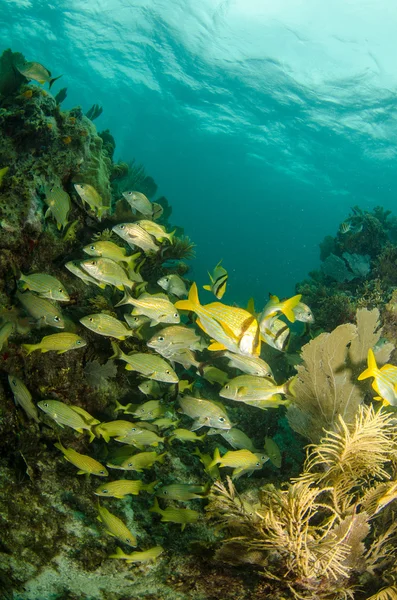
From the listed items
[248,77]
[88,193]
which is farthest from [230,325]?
[248,77]

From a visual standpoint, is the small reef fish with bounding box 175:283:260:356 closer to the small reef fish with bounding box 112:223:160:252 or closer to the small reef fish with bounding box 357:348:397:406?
the small reef fish with bounding box 357:348:397:406

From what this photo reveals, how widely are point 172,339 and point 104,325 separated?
2.58 feet

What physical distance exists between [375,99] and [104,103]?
36.7 metres

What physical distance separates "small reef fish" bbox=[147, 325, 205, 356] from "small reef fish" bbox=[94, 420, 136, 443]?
2.89ft

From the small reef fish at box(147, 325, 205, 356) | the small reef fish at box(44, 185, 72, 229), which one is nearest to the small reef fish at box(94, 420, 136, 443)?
the small reef fish at box(147, 325, 205, 356)

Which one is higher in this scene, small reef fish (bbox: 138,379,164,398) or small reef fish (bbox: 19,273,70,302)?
small reef fish (bbox: 19,273,70,302)

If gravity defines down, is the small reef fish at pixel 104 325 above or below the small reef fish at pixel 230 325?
below

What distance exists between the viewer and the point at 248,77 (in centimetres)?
2692

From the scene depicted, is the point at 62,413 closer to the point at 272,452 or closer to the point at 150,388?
the point at 150,388

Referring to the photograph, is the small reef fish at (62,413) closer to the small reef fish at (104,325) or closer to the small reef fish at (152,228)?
the small reef fish at (104,325)

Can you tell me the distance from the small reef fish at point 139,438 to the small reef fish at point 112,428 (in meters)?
0.05

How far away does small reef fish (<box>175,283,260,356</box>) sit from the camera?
102 inches

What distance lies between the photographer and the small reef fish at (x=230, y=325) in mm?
2580

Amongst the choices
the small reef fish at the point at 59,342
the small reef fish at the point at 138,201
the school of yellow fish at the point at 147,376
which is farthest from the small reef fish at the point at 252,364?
the small reef fish at the point at 138,201
